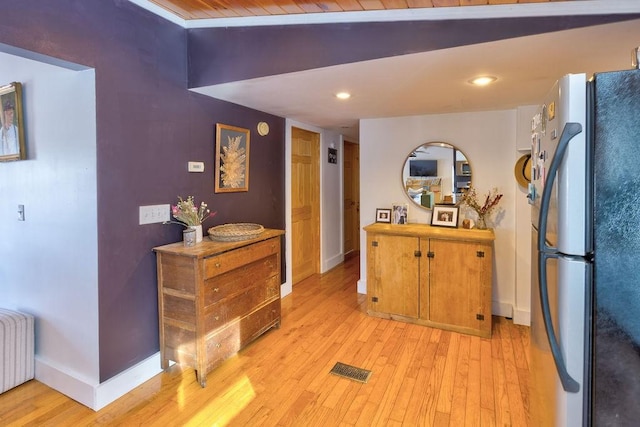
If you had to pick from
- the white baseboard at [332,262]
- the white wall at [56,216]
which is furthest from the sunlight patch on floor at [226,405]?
the white baseboard at [332,262]

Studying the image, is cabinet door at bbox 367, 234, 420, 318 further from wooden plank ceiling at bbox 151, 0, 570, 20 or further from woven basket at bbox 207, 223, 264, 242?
wooden plank ceiling at bbox 151, 0, 570, 20

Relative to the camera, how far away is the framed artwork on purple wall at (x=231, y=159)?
117 inches

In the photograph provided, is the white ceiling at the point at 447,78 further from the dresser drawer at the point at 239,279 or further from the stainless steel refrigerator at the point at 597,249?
the dresser drawer at the point at 239,279

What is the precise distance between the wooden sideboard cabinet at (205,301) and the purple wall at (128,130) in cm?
15

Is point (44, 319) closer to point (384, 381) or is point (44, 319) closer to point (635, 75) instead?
point (384, 381)

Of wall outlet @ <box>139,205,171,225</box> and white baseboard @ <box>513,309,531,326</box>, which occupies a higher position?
wall outlet @ <box>139,205,171,225</box>

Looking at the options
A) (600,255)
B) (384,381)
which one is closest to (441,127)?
(384,381)

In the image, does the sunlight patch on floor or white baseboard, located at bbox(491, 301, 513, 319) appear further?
white baseboard, located at bbox(491, 301, 513, 319)

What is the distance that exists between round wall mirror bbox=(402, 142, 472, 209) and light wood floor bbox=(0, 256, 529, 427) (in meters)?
1.33

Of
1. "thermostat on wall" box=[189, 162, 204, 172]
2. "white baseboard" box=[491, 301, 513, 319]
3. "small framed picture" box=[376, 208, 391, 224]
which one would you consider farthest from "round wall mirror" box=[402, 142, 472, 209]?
"thermostat on wall" box=[189, 162, 204, 172]

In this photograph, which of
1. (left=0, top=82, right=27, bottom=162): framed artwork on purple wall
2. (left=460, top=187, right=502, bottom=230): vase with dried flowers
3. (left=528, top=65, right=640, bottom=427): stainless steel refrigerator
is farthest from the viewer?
(left=460, top=187, right=502, bottom=230): vase with dried flowers

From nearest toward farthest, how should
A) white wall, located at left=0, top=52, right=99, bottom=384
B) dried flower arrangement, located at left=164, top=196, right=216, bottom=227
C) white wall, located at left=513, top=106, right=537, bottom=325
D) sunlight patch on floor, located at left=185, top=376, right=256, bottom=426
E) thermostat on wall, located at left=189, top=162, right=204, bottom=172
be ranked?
sunlight patch on floor, located at left=185, top=376, right=256, bottom=426 < white wall, located at left=0, top=52, right=99, bottom=384 < dried flower arrangement, located at left=164, top=196, right=216, bottom=227 < thermostat on wall, located at left=189, top=162, right=204, bottom=172 < white wall, located at left=513, top=106, right=537, bottom=325

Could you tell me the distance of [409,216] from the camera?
12.2ft

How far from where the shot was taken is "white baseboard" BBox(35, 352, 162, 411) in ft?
6.85
